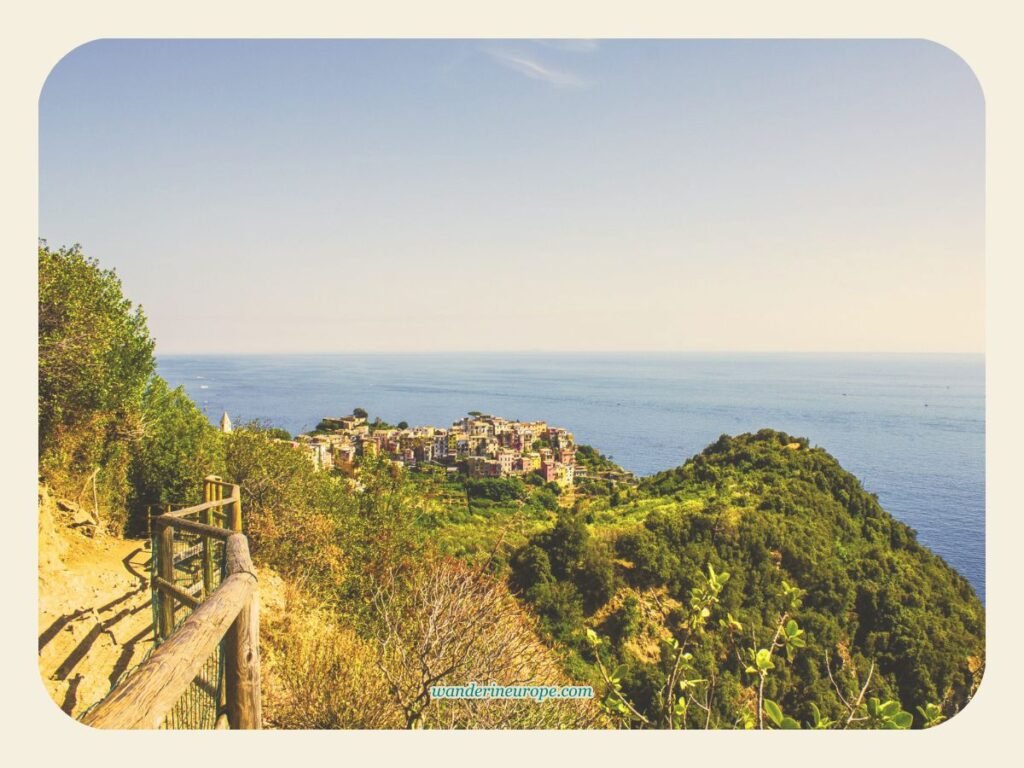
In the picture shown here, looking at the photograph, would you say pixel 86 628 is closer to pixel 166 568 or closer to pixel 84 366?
pixel 166 568

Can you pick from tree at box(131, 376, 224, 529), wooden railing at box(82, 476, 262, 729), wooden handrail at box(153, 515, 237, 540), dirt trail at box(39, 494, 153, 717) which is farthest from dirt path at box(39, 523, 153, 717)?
tree at box(131, 376, 224, 529)

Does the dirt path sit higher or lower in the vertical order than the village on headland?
lower

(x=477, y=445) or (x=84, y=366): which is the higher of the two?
(x=84, y=366)

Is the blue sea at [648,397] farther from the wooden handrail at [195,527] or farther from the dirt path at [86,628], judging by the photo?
the dirt path at [86,628]

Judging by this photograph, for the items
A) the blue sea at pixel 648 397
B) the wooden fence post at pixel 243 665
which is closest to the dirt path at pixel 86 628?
the blue sea at pixel 648 397

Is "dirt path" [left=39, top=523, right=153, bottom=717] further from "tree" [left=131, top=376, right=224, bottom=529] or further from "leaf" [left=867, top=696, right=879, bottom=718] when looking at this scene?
"leaf" [left=867, top=696, right=879, bottom=718]

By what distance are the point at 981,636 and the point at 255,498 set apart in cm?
615

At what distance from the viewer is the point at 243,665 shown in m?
1.80

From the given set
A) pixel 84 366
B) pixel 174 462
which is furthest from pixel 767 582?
pixel 174 462

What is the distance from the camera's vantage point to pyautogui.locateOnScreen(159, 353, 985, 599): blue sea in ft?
12.0

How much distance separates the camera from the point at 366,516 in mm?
7117

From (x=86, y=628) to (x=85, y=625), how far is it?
0.07 ft

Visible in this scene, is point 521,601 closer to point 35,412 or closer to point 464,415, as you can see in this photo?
point 464,415

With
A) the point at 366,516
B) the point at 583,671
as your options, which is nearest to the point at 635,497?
the point at 583,671
